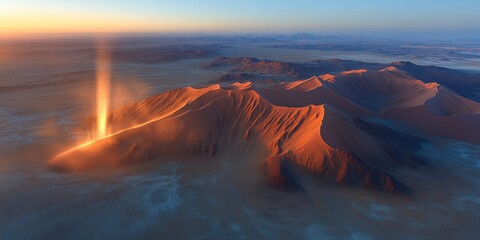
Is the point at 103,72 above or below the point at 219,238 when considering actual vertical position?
above

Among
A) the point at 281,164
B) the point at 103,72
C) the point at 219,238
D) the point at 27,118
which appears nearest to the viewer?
the point at 219,238

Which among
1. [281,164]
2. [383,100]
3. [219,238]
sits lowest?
[219,238]

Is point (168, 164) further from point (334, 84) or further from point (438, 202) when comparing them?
point (334, 84)

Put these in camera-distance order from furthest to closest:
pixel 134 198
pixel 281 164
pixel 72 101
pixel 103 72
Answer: pixel 103 72 → pixel 72 101 → pixel 281 164 → pixel 134 198

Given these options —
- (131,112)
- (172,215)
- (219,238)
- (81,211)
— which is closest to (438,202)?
(219,238)

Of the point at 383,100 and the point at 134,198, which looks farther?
the point at 383,100

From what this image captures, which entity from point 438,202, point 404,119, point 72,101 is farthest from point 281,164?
point 72,101

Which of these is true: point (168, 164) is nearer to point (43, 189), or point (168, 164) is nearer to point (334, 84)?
point (43, 189)
